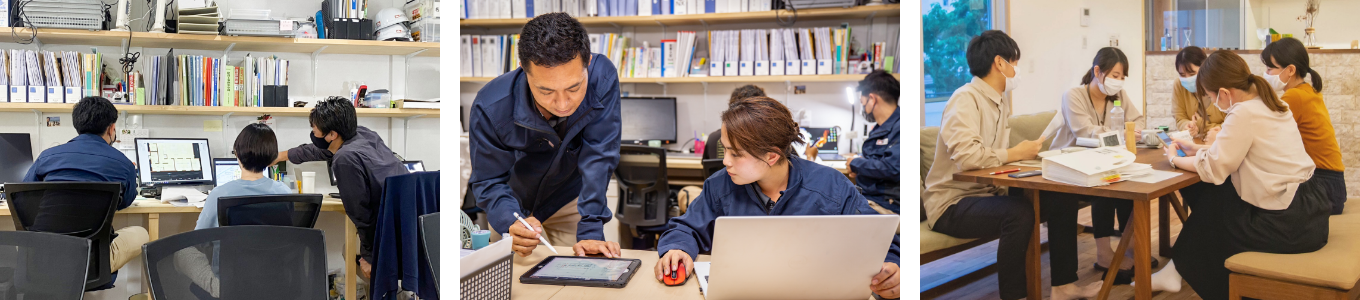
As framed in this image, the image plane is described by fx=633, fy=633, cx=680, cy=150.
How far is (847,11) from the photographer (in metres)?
2.75

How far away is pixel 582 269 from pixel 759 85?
1.69m

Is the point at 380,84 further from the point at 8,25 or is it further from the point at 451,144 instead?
the point at 8,25

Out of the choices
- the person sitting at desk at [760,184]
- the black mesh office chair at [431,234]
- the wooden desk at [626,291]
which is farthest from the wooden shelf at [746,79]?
the wooden desk at [626,291]

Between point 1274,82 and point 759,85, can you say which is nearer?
point 1274,82

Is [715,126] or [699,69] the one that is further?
[715,126]

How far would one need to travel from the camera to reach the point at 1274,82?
1356 mm

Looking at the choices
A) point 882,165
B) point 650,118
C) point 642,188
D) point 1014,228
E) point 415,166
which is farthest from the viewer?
point 650,118

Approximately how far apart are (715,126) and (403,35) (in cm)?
181

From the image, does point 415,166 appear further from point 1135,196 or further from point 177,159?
point 1135,196

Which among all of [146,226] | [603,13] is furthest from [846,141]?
[146,226]

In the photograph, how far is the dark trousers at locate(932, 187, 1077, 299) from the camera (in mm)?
1478

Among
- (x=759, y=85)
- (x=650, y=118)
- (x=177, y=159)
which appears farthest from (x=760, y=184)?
(x=650, y=118)

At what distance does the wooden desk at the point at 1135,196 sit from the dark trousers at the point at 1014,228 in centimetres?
2

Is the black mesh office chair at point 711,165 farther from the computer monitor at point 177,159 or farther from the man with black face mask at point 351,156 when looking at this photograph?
the computer monitor at point 177,159
